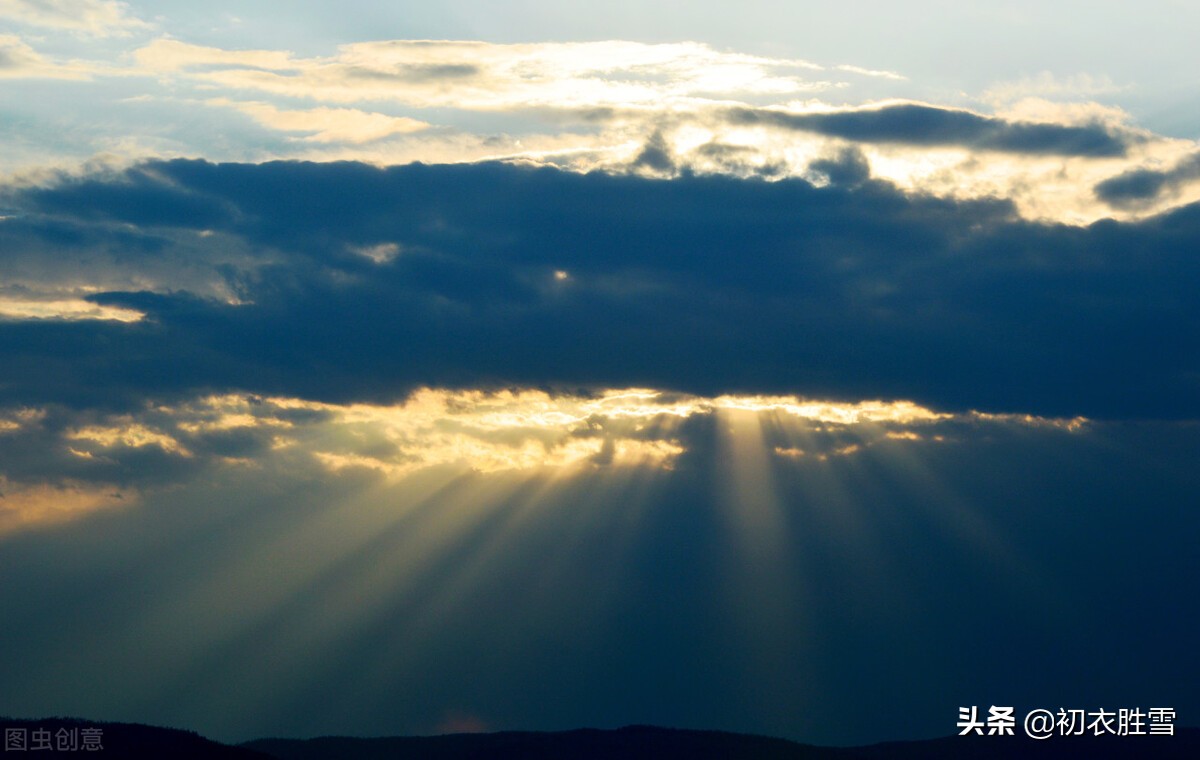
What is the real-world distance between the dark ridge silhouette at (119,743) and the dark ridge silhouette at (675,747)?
37530 millimetres

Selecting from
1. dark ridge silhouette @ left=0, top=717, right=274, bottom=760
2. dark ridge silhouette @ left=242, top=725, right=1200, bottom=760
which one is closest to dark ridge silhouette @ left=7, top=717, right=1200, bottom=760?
dark ridge silhouette @ left=242, top=725, right=1200, bottom=760

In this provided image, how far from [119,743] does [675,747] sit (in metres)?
71.1

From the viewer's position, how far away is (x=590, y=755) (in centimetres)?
13588

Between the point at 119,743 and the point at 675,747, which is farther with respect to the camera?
the point at 675,747

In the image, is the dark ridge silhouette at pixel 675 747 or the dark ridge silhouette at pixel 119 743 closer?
the dark ridge silhouette at pixel 119 743

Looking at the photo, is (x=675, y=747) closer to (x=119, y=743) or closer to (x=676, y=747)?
(x=676, y=747)

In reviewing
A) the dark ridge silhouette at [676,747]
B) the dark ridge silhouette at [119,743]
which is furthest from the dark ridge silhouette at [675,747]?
the dark ridge silhouette at [119,743]

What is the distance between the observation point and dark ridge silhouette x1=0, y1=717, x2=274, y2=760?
84.4 m

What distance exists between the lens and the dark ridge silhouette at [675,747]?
136 meters

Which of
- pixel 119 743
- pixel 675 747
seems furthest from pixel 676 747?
pixel 119 743

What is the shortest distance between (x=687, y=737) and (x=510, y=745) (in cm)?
2282

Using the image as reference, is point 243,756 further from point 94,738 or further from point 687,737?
point 687,737

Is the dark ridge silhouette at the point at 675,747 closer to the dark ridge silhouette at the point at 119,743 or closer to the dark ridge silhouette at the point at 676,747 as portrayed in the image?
the dark ridge silhouette at the point at 676,747

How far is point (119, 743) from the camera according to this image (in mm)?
88938
